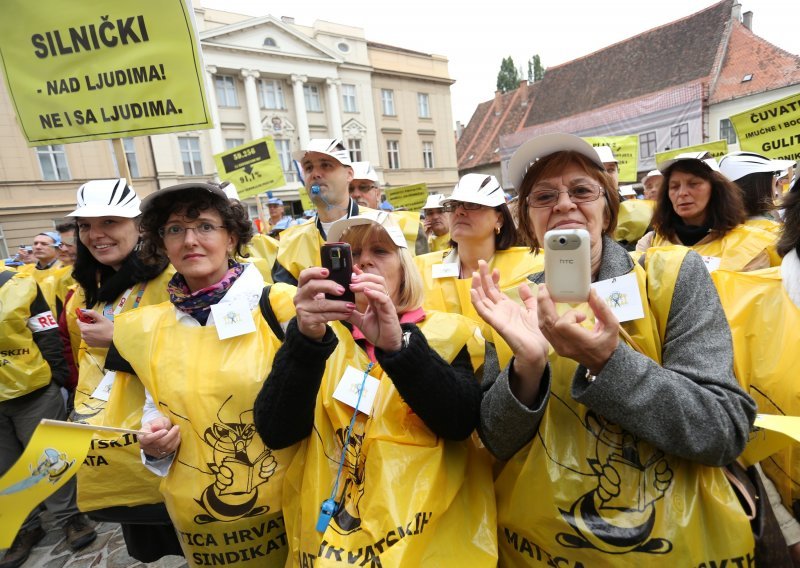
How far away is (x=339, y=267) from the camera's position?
1462 millimetres

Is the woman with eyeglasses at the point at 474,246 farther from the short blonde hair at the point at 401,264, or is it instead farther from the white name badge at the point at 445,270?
the short blonde hair at the point at 401,264

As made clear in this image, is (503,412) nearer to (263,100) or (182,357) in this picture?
(182,357)

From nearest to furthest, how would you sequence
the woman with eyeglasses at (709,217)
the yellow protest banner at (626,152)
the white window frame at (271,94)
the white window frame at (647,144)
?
the woman with eyeglasses at (709,217), the yellow protest banner at (626,152), the white window frame at (647,144), the white window frame at (271,94)

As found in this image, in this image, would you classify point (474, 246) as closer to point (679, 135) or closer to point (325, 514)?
point (325, 514)

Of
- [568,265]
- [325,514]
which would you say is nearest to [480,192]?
[568,265]

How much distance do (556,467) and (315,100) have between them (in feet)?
107

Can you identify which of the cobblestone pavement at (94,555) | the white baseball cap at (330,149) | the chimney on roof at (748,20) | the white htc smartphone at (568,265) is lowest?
the cobblestone pavement at (94,555)

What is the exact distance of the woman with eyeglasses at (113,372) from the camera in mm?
2080

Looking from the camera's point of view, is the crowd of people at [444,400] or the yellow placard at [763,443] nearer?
the crowd of people at [444,400]

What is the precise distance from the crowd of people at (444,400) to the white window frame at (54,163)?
24153mm

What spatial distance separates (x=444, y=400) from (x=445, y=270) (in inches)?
82.8

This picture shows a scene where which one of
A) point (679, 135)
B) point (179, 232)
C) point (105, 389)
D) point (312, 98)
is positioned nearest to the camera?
point (179, 232)

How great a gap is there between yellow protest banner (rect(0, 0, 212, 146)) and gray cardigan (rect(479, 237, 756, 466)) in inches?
95.4

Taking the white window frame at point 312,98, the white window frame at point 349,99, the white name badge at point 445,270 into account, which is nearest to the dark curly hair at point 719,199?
the white name badge at point 445,270
